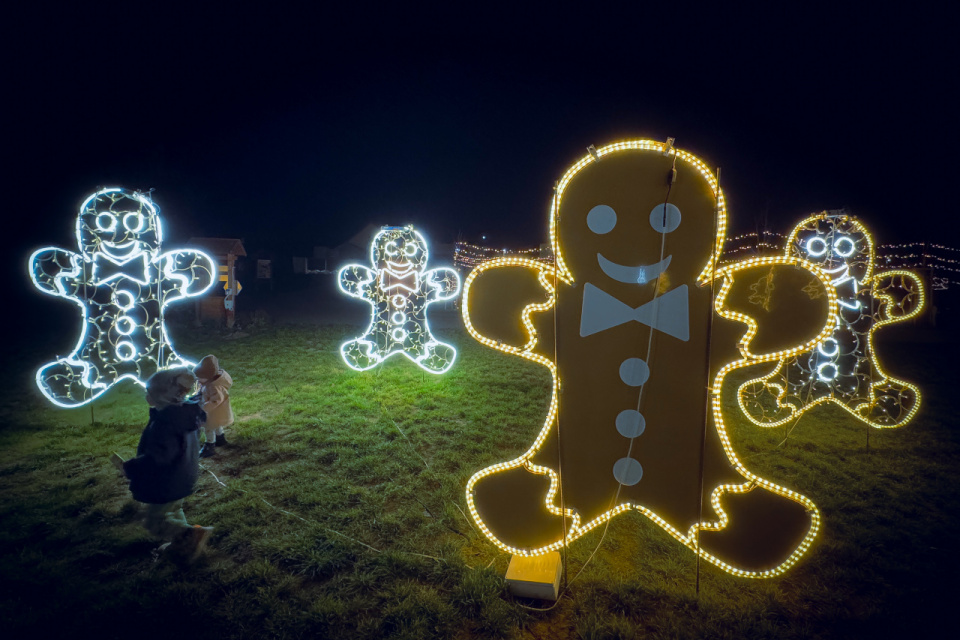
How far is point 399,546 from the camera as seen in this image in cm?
319

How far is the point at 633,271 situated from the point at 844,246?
3.79 m

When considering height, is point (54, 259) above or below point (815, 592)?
above

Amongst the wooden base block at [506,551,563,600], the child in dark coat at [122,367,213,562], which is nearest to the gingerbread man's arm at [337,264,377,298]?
the child in dark coat at [122,367,213,562]

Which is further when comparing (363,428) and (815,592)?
(363,428)

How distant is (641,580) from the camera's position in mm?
2867

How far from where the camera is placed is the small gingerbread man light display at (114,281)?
4738mm

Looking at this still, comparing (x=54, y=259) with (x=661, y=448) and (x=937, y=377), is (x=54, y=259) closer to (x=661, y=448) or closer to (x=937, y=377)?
(x=661, y=448)

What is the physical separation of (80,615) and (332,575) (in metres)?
1.33

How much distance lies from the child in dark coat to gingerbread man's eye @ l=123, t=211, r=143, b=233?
2.71 metres

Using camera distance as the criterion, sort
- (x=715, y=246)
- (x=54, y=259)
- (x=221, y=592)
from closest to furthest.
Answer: (x=715, y=246)
(x=221, y=592)
(x=54, y=259)

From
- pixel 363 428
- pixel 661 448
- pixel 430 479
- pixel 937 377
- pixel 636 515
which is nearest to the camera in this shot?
pixel 661 448

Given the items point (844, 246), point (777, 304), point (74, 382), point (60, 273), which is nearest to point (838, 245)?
point (844, 246)

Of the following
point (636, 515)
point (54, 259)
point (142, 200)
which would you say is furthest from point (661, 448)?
point (54, 259)

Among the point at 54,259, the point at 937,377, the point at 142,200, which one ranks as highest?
the point at 142,200
